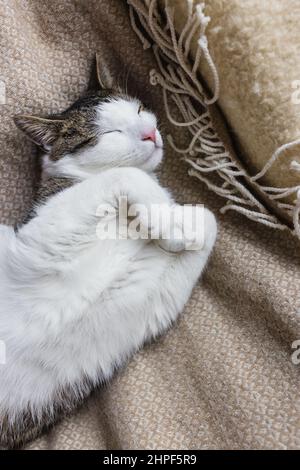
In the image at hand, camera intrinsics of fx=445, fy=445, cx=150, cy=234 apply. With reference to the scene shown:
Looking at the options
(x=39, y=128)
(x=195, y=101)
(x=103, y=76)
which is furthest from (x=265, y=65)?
(x=39, y=128)

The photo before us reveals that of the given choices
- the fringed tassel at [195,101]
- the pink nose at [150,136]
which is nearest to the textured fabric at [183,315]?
the fringed tassel at [195,101]

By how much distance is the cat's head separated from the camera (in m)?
1.11

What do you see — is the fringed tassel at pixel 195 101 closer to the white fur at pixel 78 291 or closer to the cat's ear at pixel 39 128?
the white fur at pixel 78 291

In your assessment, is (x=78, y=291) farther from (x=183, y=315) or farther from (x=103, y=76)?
(x=103, y=76)

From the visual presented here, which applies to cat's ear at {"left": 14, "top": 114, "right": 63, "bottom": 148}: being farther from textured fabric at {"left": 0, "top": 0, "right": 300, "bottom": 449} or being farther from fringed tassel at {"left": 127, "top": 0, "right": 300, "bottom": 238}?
fringed tassel at {"left": 127, "top": 0, "right": 300, "bottom": 238}

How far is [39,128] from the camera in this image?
1.12 meters

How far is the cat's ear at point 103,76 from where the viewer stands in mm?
1187

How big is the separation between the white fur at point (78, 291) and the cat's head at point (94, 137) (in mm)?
54

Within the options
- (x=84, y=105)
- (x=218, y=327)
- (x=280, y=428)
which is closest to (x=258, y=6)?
(x=84, y=105)

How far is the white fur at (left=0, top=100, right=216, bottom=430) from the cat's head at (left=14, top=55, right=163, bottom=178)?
5 centimetres

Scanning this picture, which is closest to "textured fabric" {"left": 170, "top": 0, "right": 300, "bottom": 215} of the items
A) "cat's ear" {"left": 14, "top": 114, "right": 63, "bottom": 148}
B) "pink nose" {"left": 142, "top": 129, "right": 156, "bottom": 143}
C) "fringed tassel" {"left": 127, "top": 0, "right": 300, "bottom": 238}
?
"fringed tassel" {"left": 127, "top": 0, "right": 300, "bottom": 238}

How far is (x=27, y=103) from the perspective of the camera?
3.83 feet

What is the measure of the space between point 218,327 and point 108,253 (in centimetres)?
32
